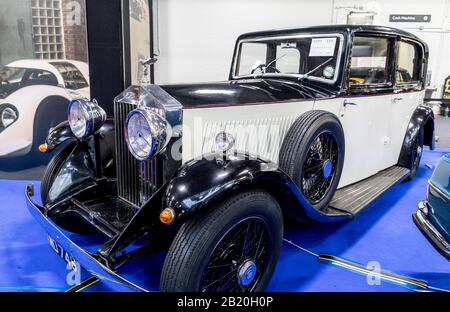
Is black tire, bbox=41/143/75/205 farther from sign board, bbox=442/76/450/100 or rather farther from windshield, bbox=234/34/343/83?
sign board, bbox=442/76/450/100

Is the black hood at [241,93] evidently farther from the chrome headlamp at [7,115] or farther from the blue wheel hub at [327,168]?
the chrome headlamp at [7,115]

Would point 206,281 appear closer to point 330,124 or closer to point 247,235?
point 247,235

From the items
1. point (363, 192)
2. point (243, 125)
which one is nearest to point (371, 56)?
point (363, 192)

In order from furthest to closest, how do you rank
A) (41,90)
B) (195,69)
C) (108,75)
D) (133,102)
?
(195,69) < (108,75) < (41,90) < (133,102)

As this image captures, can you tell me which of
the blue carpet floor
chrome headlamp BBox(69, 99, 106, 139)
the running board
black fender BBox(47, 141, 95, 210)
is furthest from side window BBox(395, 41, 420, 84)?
black fender BBox(47, 141, 95, 210)

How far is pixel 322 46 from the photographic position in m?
2.64

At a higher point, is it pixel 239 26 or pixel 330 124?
pixel 239 26

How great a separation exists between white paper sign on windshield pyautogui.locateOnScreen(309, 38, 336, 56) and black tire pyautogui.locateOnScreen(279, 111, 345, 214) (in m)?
0.60

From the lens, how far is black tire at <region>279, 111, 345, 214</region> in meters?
2.13

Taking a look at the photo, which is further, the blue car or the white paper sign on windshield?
the white paper sign on windshield

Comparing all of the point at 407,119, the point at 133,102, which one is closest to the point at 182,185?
the point at 133,102

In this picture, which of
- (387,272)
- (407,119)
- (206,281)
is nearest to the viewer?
(206,281)

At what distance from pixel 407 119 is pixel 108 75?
364cm

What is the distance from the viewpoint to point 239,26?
23.1ft
